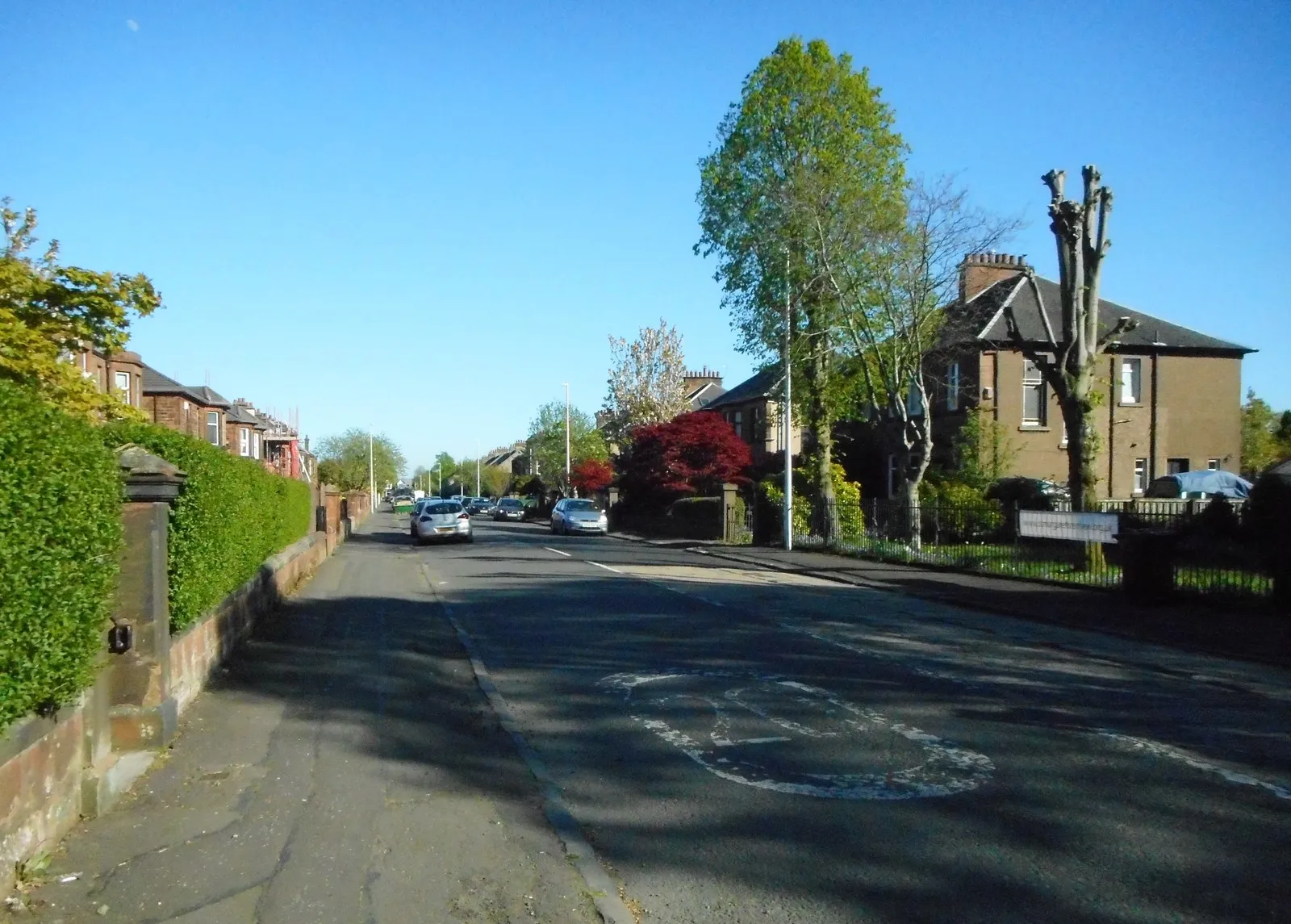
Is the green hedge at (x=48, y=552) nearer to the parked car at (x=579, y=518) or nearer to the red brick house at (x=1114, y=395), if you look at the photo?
the red brick house at (x=1114, y=395)

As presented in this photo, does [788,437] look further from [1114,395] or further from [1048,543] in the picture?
[1114,395]

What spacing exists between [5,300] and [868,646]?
38.0 ft

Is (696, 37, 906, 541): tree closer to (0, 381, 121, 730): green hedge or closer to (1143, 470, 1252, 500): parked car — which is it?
(1143, 470, 1252, 500): parked car

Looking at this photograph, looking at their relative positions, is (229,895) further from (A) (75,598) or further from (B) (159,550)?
(B) (159,550)

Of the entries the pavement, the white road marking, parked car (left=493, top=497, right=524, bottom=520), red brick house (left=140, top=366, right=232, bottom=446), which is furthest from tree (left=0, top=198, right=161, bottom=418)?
parked car (left=493, top=497, right=524, bottom=520)

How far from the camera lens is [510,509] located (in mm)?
74188

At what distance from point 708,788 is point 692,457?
39.0 metres

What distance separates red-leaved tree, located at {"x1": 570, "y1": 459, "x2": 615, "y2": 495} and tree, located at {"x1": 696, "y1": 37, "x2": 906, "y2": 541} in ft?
100

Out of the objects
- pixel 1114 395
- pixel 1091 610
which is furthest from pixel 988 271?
pixel 1091 610

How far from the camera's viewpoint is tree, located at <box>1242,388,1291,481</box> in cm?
5634

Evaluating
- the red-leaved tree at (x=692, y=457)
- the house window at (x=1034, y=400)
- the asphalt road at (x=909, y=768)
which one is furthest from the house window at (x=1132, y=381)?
the asphalt road at (x=909, y=768)

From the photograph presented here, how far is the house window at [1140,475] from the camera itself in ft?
131

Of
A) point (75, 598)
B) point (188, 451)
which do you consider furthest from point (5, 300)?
point (75, 598)

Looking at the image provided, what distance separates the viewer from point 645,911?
5.03 m
